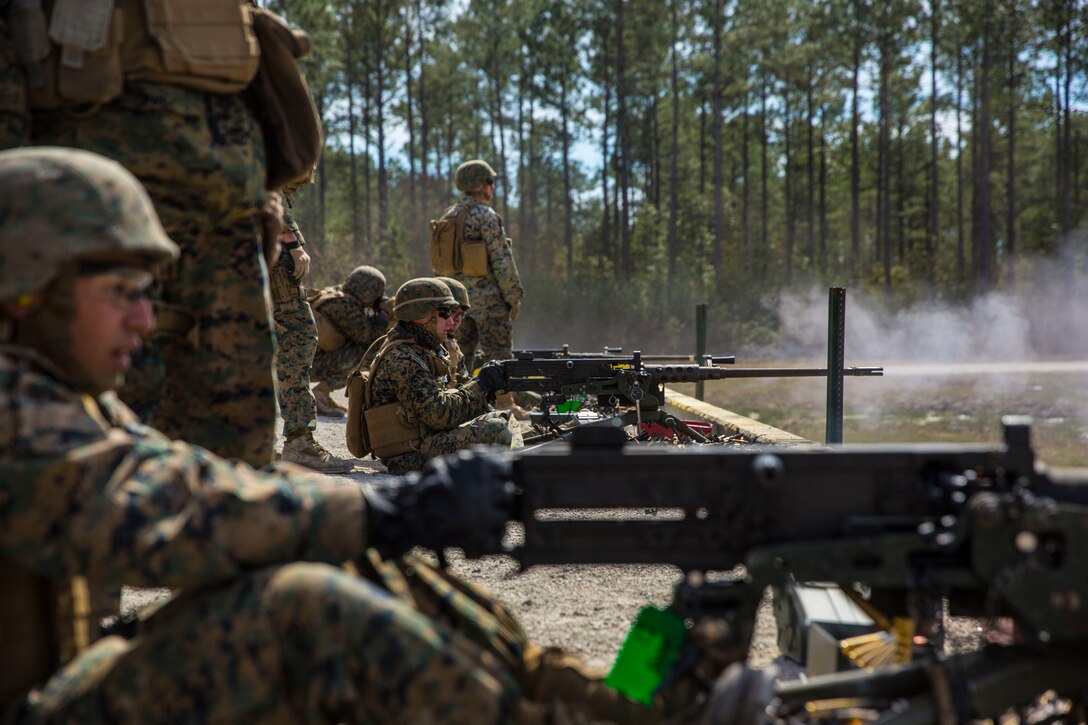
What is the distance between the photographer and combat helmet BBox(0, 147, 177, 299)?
196 centimetres

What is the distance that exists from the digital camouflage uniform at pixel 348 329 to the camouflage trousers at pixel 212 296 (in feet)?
24.6

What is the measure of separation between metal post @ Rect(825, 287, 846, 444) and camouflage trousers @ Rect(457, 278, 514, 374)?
4297 mm

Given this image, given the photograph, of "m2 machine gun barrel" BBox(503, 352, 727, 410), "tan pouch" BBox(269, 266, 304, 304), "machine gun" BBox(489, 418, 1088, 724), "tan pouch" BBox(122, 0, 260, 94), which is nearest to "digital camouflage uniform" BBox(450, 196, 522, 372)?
"m2 machine gun barrel" BBox(503, 352, 727, 410)

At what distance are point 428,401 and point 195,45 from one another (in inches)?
152

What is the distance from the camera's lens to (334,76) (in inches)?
1373

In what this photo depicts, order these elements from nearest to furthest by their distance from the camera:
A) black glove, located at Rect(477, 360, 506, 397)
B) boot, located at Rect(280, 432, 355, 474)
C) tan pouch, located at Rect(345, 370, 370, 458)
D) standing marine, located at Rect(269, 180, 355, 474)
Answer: tan pouch, located at Rect(345, 370, 370, 458) → black glove, located at Rect(477, 360, 506, 397) → standing marine, located at Rect(269, 180, 355, 474) → boot, located at Rect(280, 432, 355, 474)

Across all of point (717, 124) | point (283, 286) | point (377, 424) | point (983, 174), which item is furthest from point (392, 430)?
point (983, 174)

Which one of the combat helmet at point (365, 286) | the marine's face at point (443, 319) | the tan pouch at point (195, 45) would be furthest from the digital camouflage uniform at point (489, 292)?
the tan pouch at point (195, 45)

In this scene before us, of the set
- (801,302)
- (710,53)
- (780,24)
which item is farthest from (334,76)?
(801,302)

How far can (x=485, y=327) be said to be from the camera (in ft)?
36.6

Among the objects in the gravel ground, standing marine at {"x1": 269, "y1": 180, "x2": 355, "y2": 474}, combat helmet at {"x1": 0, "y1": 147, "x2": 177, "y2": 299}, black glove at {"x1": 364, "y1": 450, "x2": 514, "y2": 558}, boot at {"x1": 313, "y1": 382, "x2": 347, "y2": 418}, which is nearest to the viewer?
combat helmet at {"x1": 0, "y1": 147, "x2": 177, "y2": 299}

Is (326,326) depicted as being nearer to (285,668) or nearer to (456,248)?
(456,248)

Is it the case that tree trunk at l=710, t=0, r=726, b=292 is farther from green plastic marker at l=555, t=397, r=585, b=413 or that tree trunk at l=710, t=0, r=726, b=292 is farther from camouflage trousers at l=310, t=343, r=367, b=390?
green plastic marker at l=555, t=397, r=585, b=413

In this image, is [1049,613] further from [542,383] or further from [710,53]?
[710,53]
